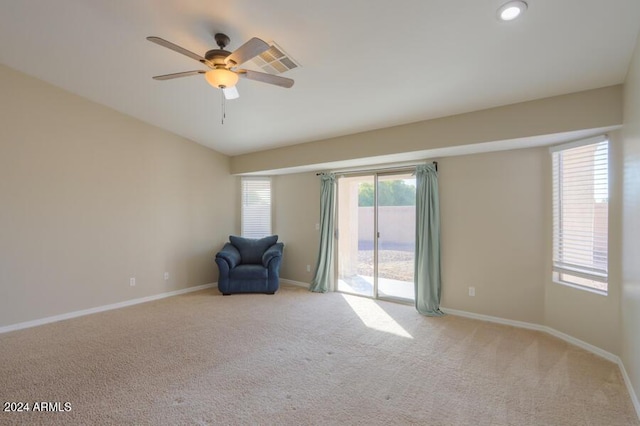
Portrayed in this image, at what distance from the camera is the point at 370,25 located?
2365mm

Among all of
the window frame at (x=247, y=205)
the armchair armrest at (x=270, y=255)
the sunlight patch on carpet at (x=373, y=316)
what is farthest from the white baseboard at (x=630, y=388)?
the window frame at (x=247, y=205)

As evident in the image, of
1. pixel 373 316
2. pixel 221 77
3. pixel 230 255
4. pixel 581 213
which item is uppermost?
pixel 221 77

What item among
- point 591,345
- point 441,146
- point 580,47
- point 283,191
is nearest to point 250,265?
point 283,191

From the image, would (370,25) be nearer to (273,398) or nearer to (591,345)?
(273,398)

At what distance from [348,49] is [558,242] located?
3320 mm

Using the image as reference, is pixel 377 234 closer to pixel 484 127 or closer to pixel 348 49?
pixel 484 127

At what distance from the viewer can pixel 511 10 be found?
206 centimetres

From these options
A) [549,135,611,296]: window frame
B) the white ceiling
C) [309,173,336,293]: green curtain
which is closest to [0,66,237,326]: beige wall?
the white ceiling

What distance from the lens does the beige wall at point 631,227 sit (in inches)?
88.1

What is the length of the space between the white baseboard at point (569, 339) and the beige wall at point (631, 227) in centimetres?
7

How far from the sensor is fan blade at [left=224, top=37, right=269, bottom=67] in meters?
2.03

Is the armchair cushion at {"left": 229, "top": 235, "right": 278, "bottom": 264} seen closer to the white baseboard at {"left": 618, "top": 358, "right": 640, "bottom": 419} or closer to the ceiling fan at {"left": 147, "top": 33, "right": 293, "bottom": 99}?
the ceiling fan at {"left": 147, "top": 33, "right": 293, "bottom": 99}

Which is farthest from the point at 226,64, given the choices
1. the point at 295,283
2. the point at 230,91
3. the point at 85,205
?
the point at 295,283

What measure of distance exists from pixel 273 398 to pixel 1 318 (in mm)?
3723
